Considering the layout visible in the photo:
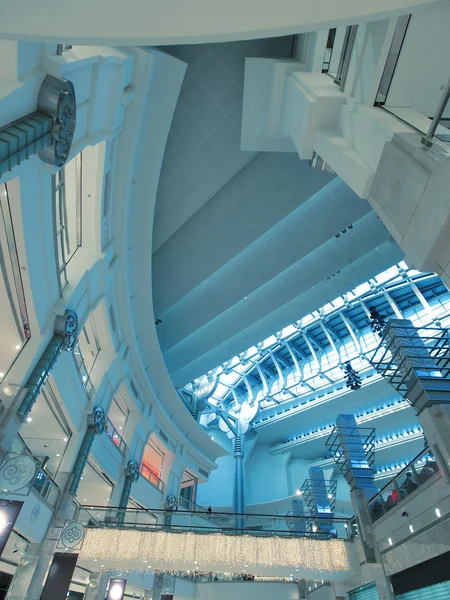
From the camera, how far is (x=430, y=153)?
459 centimetres

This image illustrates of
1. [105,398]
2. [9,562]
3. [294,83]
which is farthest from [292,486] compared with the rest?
[294,83]

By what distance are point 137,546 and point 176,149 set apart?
14.1 m

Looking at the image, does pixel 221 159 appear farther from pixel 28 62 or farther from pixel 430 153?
pixel 430 153

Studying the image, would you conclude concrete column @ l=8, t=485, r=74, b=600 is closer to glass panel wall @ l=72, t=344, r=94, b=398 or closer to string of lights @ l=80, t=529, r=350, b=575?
string of lights @ l=80, t=529, r=350, b=575

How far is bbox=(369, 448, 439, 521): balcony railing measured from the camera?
8.79 metres

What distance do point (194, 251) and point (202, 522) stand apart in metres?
11.0

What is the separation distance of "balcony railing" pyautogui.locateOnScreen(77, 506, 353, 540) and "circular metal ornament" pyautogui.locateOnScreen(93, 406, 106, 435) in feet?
8.75

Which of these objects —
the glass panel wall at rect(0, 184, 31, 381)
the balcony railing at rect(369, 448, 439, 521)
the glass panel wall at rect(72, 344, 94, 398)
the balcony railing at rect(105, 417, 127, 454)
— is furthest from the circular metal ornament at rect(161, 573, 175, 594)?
the glass panel wall at rect(0, 184, 31, 381)

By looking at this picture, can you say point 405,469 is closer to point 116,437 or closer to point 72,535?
point 72,535

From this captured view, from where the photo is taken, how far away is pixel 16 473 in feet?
28.1

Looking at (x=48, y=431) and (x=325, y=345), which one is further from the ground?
(x=325, y=345)

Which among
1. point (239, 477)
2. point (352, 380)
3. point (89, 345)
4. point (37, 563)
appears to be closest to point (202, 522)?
point (37, 563)

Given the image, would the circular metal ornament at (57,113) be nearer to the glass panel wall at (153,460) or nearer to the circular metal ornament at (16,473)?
the circular metal ornament at (16,473)

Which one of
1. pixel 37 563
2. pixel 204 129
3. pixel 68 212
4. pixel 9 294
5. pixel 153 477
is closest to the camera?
pixel 9 294
